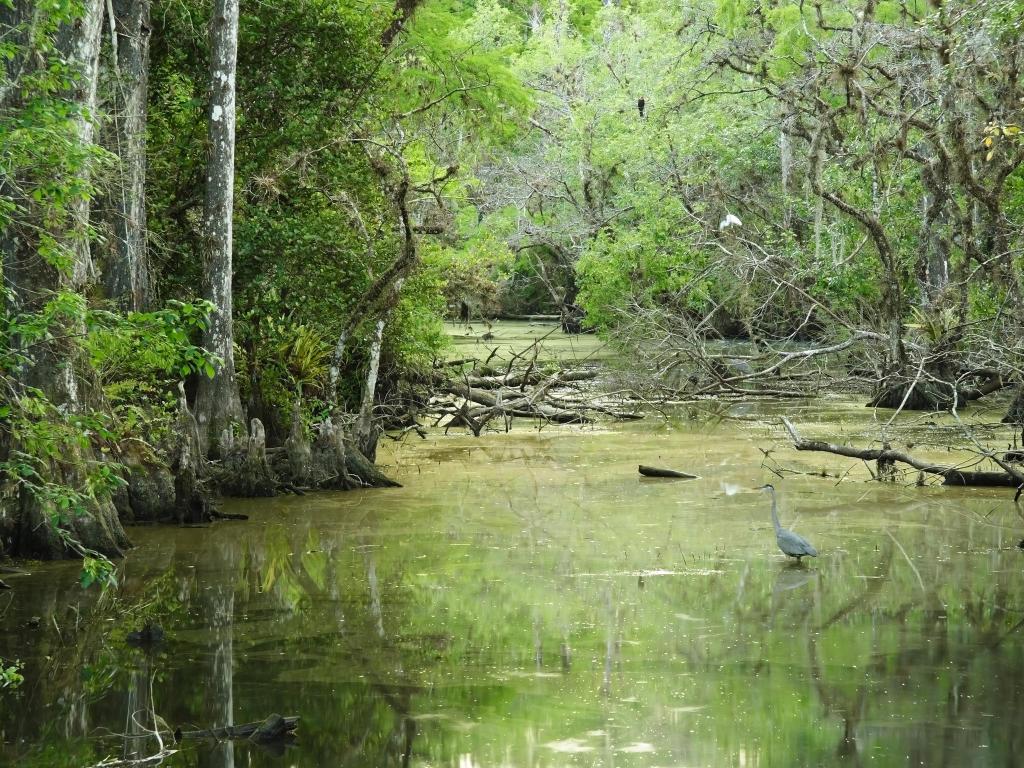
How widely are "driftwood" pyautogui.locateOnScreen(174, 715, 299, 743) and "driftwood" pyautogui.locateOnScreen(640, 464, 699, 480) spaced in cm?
851

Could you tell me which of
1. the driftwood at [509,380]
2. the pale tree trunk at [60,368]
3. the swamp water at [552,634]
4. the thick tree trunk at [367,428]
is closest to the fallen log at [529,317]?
the driftwood at [509,380]

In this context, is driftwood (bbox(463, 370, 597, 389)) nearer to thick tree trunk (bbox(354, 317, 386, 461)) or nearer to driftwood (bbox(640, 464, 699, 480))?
thick tree trunk (bbox(354, 317, 386, 461))

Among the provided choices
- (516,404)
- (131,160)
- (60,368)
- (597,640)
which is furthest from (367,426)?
(597,640)

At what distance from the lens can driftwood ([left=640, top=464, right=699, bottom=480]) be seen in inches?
541

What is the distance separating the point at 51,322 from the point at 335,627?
3017mm

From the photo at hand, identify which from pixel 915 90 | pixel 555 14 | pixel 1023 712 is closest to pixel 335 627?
pixel 1023 712

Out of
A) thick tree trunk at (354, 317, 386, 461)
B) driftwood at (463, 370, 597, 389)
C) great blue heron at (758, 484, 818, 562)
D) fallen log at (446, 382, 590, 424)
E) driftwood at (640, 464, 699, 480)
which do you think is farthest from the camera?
driftwood at (463, 370, 597, 389)

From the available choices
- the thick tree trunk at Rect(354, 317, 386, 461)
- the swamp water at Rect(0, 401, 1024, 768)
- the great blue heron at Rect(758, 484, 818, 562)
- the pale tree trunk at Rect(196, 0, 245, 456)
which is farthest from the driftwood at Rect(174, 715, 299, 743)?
the thick tree trunk at Rect(354, 317, 386, 461)

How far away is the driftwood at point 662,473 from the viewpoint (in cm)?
1373

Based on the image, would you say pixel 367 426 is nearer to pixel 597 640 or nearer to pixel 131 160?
pixel 131 160

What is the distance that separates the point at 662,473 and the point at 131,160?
6.38 metres

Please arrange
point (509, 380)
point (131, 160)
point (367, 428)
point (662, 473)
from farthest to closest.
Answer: point (509, 380) < point (367, 428) < point (662, 473) < point (131, 160)

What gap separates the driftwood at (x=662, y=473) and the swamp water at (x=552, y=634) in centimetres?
83

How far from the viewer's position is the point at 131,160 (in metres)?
12.0
